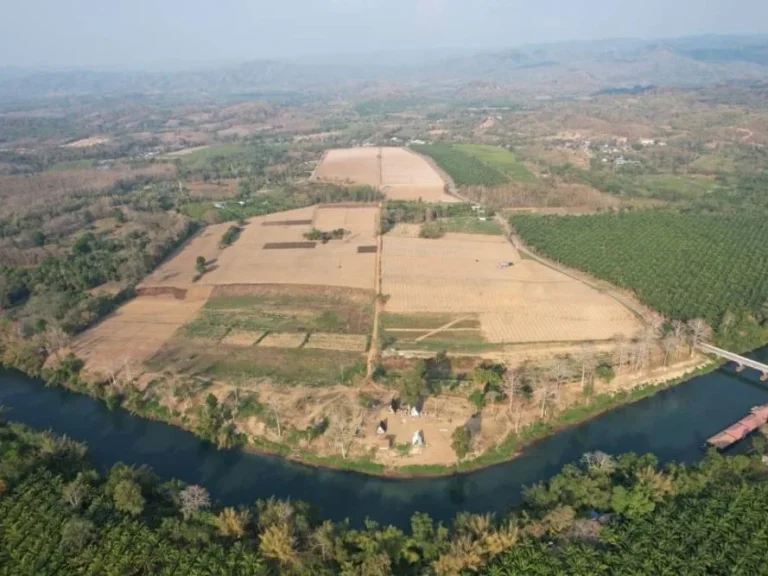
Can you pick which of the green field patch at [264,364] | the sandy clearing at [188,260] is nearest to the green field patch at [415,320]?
the green field patch at [264,364]

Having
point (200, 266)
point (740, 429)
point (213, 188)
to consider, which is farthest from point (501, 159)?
point (740, 429)

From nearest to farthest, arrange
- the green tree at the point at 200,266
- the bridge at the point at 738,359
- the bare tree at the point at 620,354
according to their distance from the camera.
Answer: the bridge at the point at 738,359
the bare tree at the point at 620,354
the green tree at the point at 200,266

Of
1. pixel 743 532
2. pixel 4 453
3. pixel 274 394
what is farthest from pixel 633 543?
pixel 4 453

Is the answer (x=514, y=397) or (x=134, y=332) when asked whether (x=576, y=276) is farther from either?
(x=134, y=332)

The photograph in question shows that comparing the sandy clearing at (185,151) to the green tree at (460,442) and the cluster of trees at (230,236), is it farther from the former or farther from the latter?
the green tree at (460,442)

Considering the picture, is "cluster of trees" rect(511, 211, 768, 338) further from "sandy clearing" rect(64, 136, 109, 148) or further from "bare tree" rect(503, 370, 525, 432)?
"sandy clearing" rect(64, 136, 109, 148)

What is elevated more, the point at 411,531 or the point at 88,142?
the point at 88,142
